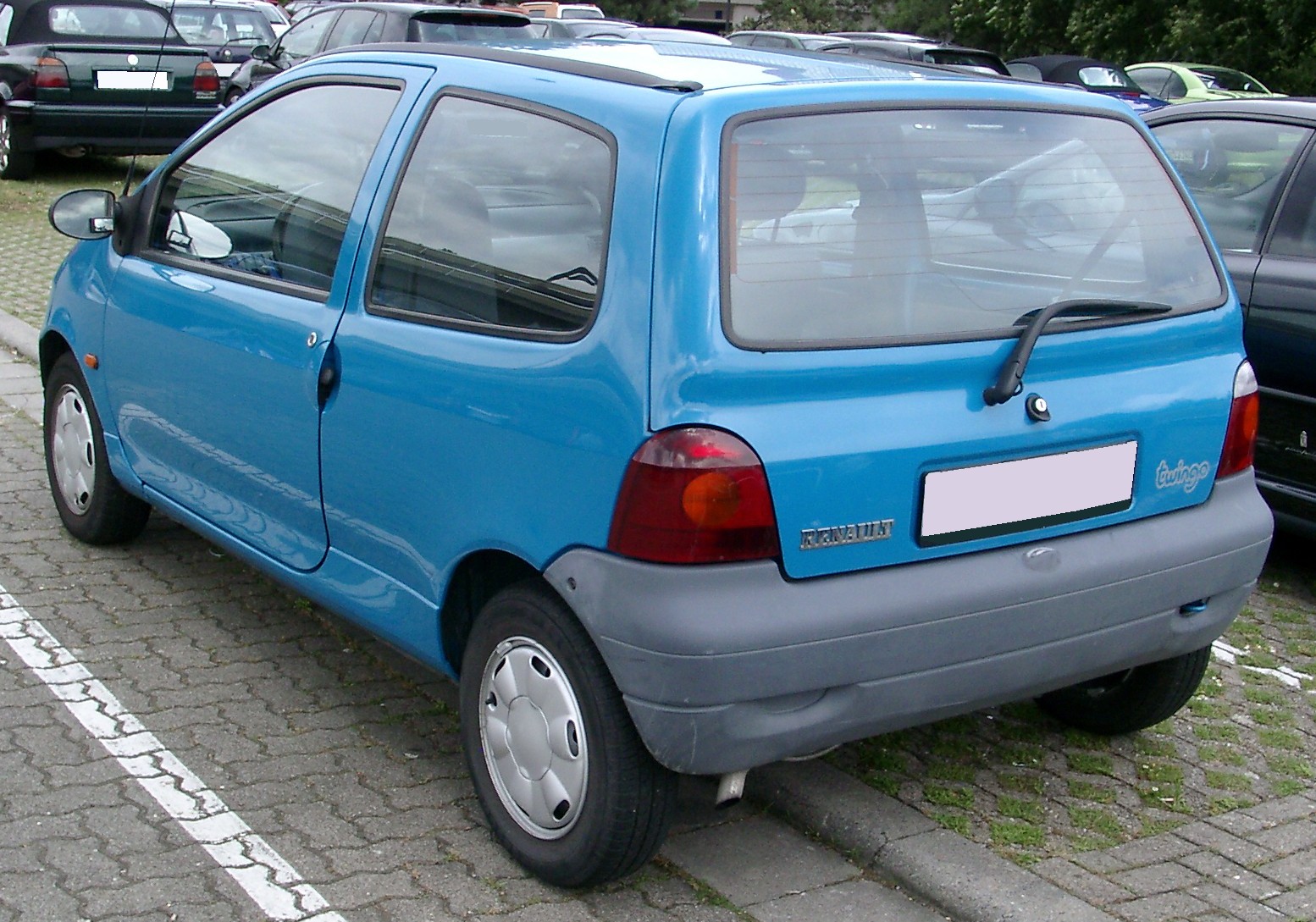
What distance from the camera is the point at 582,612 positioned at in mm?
2992

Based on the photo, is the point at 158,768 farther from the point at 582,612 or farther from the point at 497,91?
the point at 497,91

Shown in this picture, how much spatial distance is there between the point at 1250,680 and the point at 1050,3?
35.9m

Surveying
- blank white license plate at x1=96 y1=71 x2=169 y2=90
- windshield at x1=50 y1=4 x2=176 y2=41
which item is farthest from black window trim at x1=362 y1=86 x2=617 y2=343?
windshield at x1=50 y1=4 x2=176 y2=41

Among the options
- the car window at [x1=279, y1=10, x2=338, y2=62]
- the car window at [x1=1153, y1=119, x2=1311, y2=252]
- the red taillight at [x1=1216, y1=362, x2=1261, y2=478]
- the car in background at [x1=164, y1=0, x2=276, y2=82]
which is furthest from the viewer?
the car in background at [x1=164, y1=0, x2=276, y2=82]

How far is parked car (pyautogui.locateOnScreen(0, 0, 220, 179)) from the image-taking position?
13992 mm

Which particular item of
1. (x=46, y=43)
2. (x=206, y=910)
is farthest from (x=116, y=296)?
(x=46, y=43)

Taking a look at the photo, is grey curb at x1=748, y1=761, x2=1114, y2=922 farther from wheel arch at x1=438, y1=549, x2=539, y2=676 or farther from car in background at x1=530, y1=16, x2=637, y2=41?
car in background at x1=530, y1=16, x2=637, y2=41

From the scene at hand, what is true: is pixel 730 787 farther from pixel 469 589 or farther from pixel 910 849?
pixel 469 589

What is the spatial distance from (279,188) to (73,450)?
166 cm

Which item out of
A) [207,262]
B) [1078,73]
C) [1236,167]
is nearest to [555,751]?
[207,262]

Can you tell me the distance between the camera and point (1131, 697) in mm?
3984

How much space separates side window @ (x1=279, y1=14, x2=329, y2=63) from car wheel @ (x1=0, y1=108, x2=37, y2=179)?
2.54 metres

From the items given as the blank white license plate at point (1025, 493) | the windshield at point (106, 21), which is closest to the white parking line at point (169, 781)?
the blank white license plate at point (1025, 493)

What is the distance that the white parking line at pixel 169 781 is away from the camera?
128 inches
